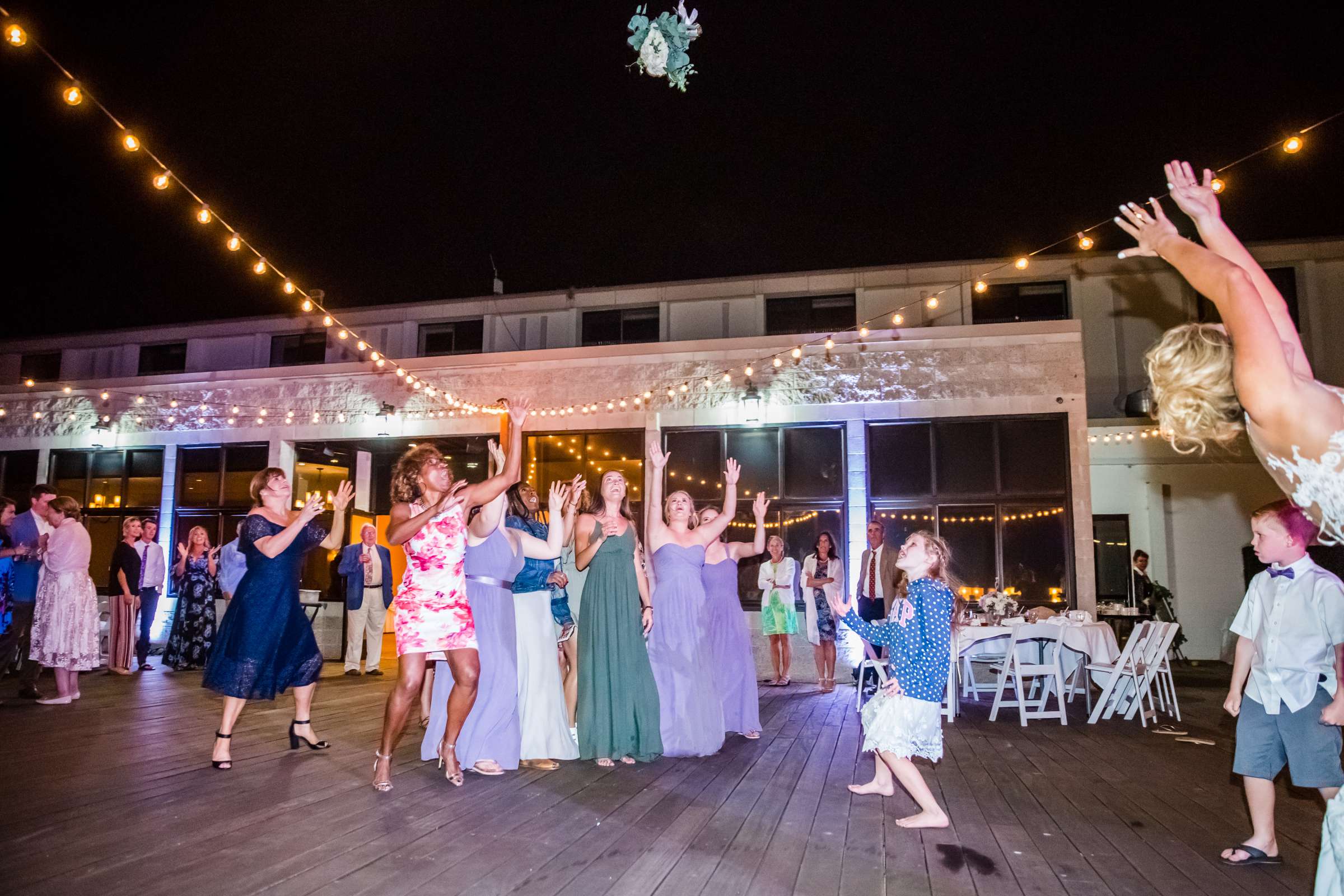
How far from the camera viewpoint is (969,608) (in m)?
8.96

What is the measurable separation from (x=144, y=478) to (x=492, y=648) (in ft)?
37.1

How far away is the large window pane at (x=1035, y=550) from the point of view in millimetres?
10055

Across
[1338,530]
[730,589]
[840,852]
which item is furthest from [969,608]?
[1338,530]

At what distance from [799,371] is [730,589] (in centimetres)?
484

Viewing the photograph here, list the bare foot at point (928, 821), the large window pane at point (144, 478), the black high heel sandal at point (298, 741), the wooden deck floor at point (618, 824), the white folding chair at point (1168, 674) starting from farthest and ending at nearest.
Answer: the large window pane at point (144, 478)
the white folding chair at point (1168, 674)
the black high heel sandal at point (298, 741)
the bare foot at point (928, 821)
the wooden deck floor at point (618, 824)

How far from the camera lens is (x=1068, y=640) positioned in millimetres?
7258

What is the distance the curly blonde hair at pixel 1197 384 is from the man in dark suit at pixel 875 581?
6137 mm

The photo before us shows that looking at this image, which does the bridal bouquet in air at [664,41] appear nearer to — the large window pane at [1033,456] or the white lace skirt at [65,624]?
the white lace skirt at [65,624]

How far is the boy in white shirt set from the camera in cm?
322

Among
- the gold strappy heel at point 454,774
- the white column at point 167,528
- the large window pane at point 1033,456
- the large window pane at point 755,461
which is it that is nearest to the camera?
the gold strappy heel at point 454,774

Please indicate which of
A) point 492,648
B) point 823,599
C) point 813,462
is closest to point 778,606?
point 823,599

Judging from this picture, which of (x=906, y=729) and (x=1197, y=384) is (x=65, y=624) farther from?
(x=1197, y=384)

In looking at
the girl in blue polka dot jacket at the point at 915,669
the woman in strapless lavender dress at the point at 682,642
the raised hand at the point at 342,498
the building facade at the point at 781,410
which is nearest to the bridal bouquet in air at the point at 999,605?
the building facade at the point at 781,410

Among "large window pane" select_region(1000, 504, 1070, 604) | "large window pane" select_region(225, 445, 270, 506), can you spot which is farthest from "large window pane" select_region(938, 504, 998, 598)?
"large window pane" select_region(225, 445, 270, 506)
